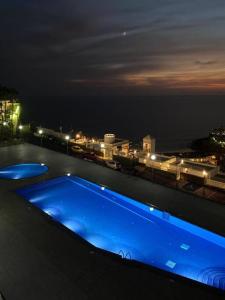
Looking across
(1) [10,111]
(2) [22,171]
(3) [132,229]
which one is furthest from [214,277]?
(1) [10,111]

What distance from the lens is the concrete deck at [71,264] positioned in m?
3.07

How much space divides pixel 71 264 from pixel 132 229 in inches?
78.4

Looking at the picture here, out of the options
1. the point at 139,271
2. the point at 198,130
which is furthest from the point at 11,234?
the point at 198,130

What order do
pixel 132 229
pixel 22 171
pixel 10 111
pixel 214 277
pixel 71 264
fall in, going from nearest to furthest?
pixel 71 264
pixel 214 277
pixel 132 229
pixel 22 171
pixel 10 111

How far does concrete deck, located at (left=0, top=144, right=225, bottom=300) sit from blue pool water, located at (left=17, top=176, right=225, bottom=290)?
253mm

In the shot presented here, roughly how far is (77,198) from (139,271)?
340 centimetres

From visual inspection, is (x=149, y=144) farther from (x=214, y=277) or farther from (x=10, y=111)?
(x=214, y=277)

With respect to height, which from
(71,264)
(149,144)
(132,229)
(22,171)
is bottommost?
(132,229)

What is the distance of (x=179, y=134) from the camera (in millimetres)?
58094

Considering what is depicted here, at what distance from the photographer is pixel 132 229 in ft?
17.6

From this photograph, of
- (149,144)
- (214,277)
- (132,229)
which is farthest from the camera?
(149,144)

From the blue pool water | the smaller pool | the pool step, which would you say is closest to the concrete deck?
the blue pool water

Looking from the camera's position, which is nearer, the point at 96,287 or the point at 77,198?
the point at 96,287

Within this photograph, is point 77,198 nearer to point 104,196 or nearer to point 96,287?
point 104,196
